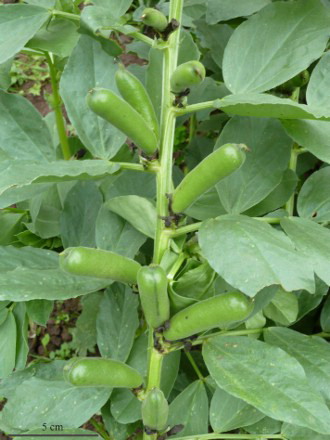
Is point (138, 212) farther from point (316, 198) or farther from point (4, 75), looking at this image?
point (4, 75)

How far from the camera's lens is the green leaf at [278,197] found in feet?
3.54

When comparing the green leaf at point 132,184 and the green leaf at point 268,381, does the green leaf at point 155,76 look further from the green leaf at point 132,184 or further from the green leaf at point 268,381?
the green leaf at point 268,381

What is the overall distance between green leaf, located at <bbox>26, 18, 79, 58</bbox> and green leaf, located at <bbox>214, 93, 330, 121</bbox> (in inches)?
18.3

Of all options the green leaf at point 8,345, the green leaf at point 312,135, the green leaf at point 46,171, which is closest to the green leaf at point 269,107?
the green leaf at point 312,135

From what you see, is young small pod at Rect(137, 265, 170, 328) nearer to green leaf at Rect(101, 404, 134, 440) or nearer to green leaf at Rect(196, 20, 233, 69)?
green leaf at Rect(101, 404, 134, 440)

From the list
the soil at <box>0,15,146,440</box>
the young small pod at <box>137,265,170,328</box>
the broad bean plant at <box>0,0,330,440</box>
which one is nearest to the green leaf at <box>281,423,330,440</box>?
the broad bean plant at <box>0,0,330,440</box>

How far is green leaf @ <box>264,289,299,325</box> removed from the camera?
1.06 m

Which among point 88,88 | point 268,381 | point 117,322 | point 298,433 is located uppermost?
point 88,88

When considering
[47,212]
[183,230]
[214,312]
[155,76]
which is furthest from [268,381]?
[47,212]

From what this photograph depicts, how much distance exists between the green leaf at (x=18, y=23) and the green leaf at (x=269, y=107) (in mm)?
430

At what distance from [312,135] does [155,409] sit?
532mm

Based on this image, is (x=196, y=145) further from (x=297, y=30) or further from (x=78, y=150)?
(x=297, y=30)

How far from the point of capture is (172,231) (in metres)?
0.88

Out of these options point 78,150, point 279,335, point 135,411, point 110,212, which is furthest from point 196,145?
point 135,411
